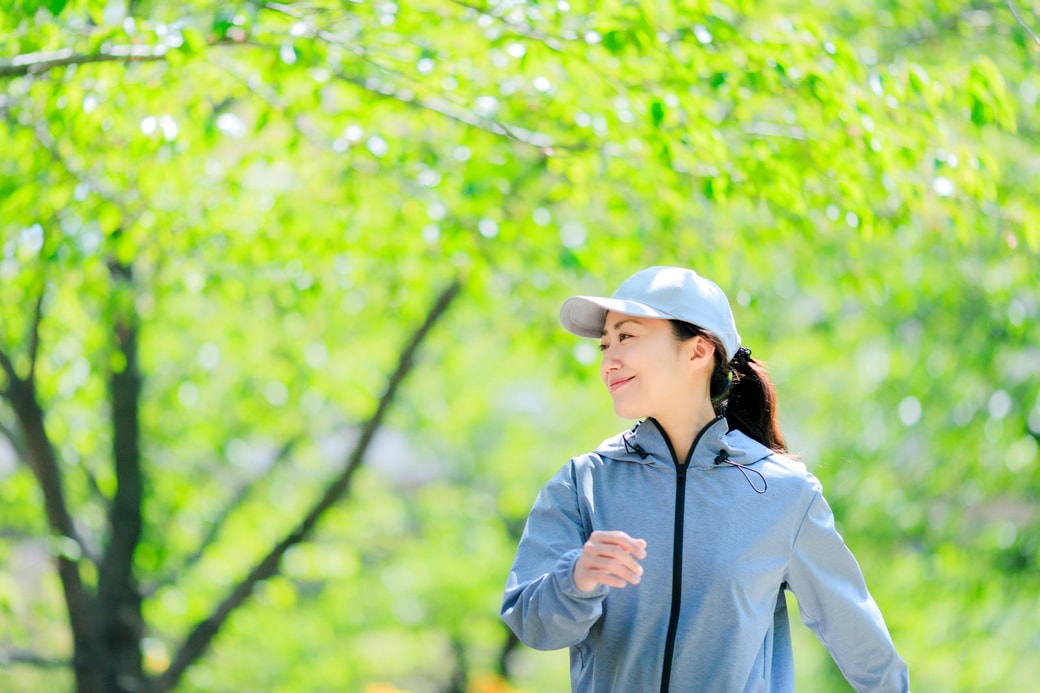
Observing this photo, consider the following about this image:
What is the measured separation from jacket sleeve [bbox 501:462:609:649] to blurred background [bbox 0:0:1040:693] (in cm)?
84

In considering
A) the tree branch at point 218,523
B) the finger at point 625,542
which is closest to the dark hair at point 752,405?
the finger at point 625,542

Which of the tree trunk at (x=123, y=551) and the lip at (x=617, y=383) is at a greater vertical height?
the lip at (x=617, y=383)

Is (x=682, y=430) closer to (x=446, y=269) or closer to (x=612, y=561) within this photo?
(x=612, y=561)

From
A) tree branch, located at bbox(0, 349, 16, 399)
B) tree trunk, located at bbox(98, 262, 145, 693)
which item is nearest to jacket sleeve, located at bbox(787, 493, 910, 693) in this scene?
tree branch, located at bbox(0, 349, 16, 399)

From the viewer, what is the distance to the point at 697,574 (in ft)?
6.32

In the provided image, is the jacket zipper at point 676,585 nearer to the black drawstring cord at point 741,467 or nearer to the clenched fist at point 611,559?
the black drawstring cord at point 741,467

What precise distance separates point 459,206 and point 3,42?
183 cm

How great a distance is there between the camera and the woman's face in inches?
81.8

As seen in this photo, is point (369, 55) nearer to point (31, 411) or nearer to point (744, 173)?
point (744, 173)

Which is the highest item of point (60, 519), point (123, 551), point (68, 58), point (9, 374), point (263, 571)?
point (68, 58)

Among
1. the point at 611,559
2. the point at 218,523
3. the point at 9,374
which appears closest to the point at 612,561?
the point at 611,559

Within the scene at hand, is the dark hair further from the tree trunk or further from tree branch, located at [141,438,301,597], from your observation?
tree branch, located at [141,438,301,597]

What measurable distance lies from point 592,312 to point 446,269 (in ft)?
11.6

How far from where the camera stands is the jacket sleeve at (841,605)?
1987 millimetres
